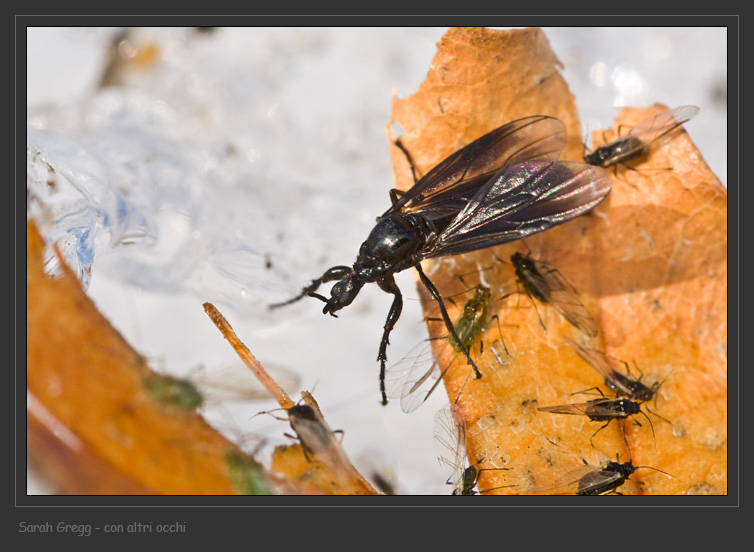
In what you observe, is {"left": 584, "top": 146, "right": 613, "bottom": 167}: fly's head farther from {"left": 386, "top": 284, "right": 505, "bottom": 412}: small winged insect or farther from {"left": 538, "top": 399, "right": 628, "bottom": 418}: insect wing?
{"left": 538, "top": 399, "right": 628, "bottom": 418}: insect wing

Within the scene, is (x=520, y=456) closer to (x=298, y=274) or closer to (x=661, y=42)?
(x=298, y=274)

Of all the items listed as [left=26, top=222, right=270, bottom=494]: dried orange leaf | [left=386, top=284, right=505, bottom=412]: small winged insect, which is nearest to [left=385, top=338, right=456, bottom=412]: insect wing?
[left=386, top=284, right=505, bottom=412]: small winged insect

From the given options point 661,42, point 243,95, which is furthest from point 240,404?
point 661,42

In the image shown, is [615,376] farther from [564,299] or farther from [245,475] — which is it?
[245,475]

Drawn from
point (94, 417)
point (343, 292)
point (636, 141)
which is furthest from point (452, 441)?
point (636, 141)

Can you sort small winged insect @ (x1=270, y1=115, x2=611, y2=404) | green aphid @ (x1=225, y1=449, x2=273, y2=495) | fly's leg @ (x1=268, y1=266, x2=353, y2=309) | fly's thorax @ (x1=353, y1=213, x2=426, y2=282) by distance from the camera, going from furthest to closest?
fly's leg @ (x1=268, y1=266, x2=353, y2=309), fly's thorax @ (x1=353, y1=213, x2=426, y2=282), small winged insect @ (x1=270, y1=115, x2=611, y2=404), green aphid @ (x1=225, y1=449, x2=273, y2=495)

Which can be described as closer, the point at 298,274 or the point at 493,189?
the point at 493,189

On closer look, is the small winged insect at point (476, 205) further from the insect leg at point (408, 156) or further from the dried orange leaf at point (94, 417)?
the dried orange leaf at point (94, 417)
